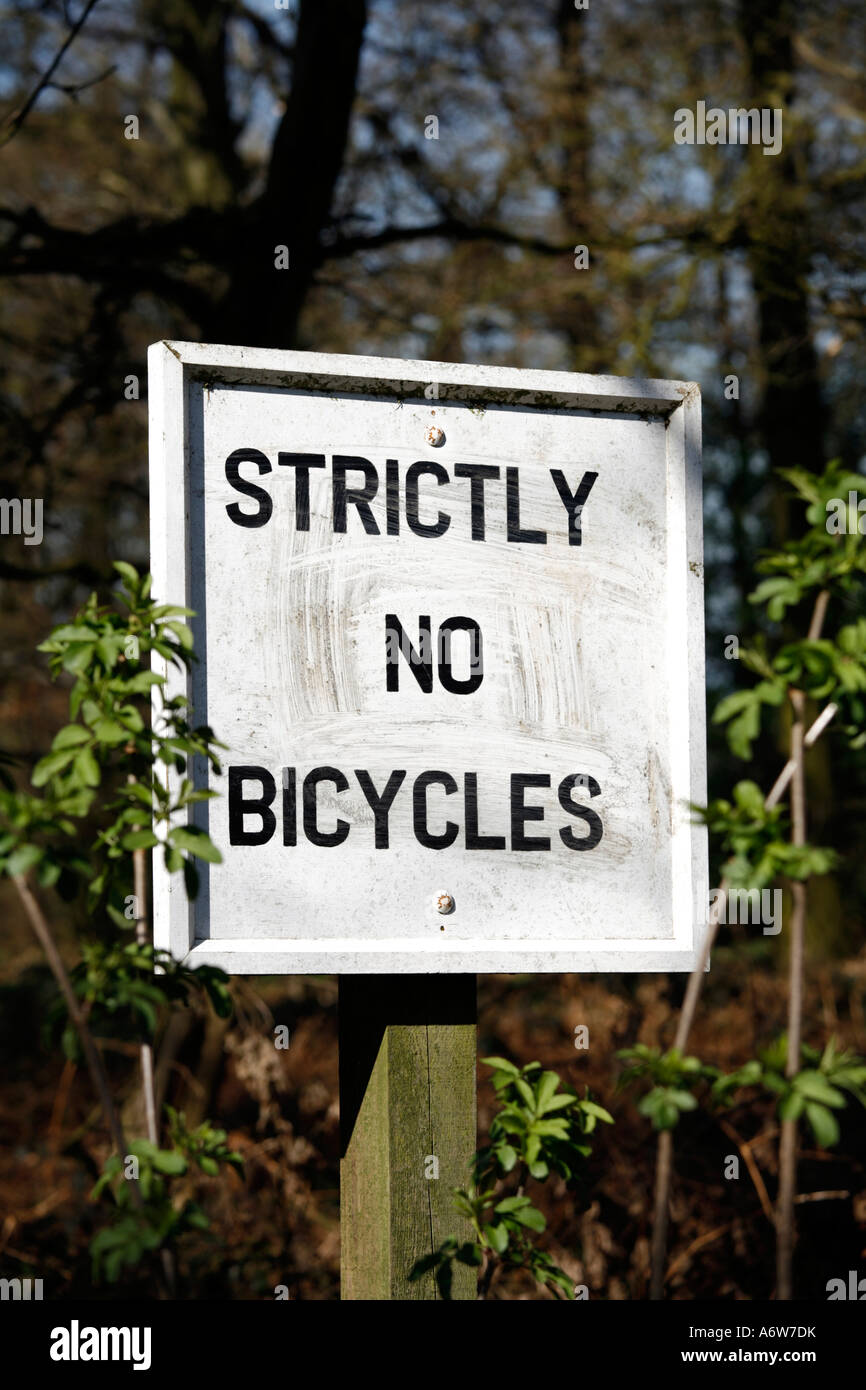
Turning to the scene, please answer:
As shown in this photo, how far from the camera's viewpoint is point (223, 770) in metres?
2.27

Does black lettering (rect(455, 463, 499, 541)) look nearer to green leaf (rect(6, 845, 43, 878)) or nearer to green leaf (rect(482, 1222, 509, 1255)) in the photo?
green leaf (rect(6, 845, 43, 878))

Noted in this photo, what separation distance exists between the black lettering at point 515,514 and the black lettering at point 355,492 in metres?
0.25

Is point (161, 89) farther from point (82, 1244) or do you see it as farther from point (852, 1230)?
point (852, 1230)

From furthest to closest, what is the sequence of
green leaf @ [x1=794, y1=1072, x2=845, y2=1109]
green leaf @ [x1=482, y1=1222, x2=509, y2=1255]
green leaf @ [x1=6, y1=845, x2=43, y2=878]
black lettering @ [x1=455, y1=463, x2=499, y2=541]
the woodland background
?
the woodland background < black lettering @ [x1=455, y1=463, x2=499, y2=541] < green leaf @ [x1=482, y1=1222, x2=509, y2=1255] < green leaf @ [x1=794, y1=1072, x2=845, y2=1109] < green leaf @ [x1=6, y1=845, x2=43, y2=878]

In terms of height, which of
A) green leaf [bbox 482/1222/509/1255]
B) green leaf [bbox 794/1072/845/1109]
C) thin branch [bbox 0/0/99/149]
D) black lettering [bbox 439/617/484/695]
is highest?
thin branch [bbox 0/0/99/149]

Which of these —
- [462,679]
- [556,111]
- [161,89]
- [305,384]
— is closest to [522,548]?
[462,679]

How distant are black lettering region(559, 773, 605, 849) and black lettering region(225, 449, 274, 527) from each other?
715 mm

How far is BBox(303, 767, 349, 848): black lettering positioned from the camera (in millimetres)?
2291

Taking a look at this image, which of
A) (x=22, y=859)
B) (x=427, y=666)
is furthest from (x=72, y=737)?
(x=427, y=666)

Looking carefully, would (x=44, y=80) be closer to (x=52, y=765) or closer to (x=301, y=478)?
(x=301, y=478)

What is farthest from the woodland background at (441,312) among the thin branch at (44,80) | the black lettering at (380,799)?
the black lettering at (380,799)

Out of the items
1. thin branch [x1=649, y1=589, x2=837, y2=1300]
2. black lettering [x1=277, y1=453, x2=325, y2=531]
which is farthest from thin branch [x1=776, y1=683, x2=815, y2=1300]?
black lettering [x1=277, y1=453, x2=325, y2=531]

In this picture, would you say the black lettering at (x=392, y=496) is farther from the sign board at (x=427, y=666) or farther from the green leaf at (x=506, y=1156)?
the green leaf at (x=506, y=1156)

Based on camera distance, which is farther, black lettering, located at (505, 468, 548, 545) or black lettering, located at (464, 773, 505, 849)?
black lettering, located at (505, 468, 548, 545)
